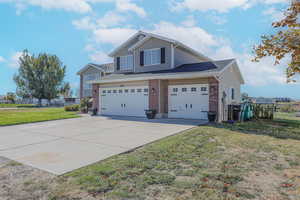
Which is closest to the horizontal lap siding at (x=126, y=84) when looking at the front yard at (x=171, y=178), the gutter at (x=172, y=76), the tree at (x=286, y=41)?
the gutter at (x=172, y=76)

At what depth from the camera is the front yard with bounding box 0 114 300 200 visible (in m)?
2.81


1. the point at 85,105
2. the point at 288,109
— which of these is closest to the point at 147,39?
the point at 85,105

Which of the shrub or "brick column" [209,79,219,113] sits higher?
"brick column" [209,79,219,113]

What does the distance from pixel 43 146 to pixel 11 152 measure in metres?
0.80

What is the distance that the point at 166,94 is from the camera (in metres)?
13.3

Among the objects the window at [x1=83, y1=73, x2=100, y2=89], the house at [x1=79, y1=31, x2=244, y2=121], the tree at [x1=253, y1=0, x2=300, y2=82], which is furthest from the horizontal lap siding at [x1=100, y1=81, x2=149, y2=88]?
the window at [x1=83, y1=73, x2=100, y2=89]

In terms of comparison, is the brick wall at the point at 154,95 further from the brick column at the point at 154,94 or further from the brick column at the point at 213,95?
the brick column at the point at 213,95

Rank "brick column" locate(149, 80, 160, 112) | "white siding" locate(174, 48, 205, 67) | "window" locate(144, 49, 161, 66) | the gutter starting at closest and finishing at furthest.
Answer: the gutter < "brick column" locate(149, 80, 160, 112) < "white siding" locate(174, 48, 205, 67) < "window" locate(144, 49, 161, 66)

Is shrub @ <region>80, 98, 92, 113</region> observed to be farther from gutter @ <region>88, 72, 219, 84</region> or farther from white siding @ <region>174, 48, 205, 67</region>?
white siding @ <region>174, 48, 205, 67</region>

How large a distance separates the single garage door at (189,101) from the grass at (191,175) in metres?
6.73

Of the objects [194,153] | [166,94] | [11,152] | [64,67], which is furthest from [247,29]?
[64,67]

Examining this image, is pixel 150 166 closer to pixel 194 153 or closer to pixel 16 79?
pixel 194 153

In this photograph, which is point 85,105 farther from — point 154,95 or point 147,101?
point 154,95

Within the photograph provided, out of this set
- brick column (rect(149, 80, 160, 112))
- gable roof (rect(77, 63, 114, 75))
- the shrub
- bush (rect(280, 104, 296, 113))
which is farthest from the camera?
gable roof (rect(77, 63, 114, 75))
